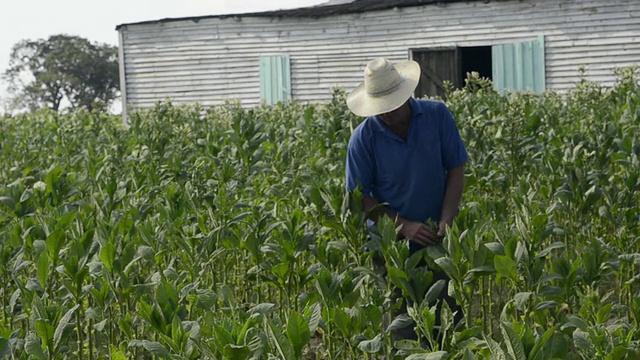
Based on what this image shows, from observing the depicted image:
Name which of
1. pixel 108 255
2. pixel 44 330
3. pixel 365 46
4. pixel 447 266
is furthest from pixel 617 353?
pixel 365 46

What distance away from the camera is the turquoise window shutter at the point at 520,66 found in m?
22.8

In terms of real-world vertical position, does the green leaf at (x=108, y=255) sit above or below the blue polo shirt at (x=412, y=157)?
below

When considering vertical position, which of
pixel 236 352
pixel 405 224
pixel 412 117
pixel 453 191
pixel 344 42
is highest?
pixel 344 42

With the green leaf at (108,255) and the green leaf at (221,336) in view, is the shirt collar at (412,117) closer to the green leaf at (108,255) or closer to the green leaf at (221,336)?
the green leaf at (108,255)

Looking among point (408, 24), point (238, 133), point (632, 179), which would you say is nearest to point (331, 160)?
point (238, 133)

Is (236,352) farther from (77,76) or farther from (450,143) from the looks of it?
(77,76)

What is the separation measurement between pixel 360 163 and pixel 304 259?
102 inches

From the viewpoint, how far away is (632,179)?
7164 millimetres

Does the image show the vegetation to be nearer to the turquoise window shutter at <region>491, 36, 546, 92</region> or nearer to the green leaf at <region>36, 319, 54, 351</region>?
the green leaf at <region>36, 319, 54, 351</region>

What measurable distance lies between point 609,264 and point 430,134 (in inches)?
47.8

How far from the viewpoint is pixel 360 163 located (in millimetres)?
6023

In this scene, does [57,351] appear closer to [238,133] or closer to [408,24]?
[238,133]

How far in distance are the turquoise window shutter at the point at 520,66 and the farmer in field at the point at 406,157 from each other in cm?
1702

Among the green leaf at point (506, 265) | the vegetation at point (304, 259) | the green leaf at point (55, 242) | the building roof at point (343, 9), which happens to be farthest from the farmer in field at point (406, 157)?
the building roof at point (343, 9)
